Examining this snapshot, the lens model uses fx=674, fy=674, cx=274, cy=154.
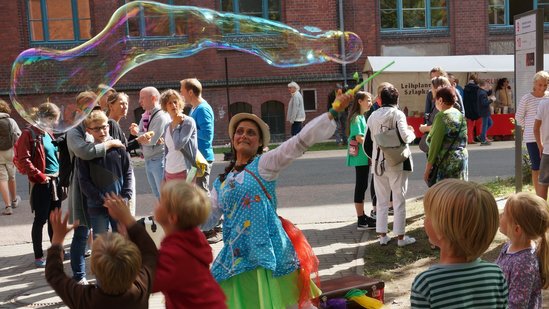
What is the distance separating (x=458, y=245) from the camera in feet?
9.39

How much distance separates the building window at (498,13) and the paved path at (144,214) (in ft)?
56.0

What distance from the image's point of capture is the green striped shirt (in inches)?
111

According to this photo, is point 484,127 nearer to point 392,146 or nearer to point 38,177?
point 392,146

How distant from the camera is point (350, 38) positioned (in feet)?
21.0

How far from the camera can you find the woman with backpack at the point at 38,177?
7730mm

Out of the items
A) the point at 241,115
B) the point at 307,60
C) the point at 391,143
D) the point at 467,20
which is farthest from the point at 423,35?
the point at 241,115

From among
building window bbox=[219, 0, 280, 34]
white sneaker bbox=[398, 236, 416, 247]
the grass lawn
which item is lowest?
the grass lawn

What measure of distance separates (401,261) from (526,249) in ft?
12.0

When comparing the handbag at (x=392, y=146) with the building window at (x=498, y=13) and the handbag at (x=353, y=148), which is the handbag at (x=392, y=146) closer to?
the handbag at (x=353, y=148)

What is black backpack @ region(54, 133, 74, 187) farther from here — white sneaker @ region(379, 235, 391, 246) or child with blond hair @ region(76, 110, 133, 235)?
white sneaker @ region(379, 235, 391, 246)

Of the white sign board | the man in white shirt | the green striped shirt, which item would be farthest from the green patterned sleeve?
the green striped shirt

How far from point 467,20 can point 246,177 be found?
873 inches

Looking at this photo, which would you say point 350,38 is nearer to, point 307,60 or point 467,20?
point 307,60

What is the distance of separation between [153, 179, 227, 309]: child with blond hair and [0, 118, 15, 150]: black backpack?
7.53 meters
